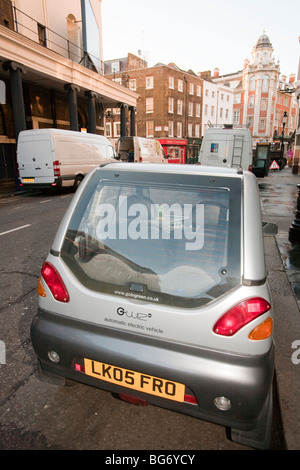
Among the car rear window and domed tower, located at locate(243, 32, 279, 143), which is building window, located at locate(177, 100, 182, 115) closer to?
domed tower, located at locate(243, 32, 279, 143)

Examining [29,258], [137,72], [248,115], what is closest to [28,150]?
[29,258]

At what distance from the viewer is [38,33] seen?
1852 cm

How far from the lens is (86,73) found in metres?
19.2

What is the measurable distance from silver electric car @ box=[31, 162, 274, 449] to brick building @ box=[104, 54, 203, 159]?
121 feet

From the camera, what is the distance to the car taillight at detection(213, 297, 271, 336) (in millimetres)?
1631

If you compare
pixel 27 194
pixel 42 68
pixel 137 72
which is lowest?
pixel 27 194

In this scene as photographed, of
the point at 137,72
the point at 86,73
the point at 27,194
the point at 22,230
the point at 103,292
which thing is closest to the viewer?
the point at 103,292

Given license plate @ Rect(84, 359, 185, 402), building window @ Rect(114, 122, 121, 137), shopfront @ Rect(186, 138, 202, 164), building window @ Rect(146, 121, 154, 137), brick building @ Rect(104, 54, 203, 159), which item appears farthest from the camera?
shopfront @ Rect(186, 138, 202, 164)

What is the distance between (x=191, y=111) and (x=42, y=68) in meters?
33.9

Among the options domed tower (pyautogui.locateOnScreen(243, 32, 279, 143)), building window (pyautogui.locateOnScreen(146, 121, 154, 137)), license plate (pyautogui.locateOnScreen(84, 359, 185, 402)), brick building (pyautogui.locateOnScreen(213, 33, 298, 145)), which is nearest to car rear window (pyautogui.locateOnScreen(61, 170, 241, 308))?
license plate (pyautogui.locateOnScreen(84, 359, 185, 402))

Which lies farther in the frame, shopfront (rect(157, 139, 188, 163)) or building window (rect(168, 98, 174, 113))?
building window (rect(168, 98, 174, 113))

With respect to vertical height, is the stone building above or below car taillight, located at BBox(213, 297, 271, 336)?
above

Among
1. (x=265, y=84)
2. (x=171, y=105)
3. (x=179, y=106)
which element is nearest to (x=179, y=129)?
(x=179, y=106)

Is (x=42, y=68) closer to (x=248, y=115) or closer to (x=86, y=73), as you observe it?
(x=86, y=73)
